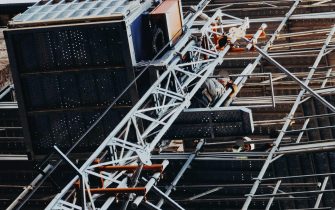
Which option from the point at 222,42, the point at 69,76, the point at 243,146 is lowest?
the point at 243,146

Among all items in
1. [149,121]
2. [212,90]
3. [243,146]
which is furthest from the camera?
[212,90]

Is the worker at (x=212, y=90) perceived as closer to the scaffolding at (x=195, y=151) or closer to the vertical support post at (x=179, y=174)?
the scaffolding at (x=195, y=151)

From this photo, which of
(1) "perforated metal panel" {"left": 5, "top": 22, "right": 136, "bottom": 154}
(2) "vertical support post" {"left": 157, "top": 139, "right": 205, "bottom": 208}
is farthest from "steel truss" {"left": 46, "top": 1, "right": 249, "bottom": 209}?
(2) "vertical support post" {"left": 157, "top": 139, "right": 205, "bottom": 208}

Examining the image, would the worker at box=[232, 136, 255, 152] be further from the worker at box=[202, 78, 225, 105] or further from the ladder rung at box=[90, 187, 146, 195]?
the ladder rung at box=[90, 187, 146, 195]

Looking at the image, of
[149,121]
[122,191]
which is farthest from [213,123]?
[122,191]

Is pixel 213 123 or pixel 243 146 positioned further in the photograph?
pixel 243 146

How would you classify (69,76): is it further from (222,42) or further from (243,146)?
(222,42)

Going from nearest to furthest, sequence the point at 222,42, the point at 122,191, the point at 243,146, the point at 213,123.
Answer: the point at 122,191 → the point at 213,123 → the point at 243,146 → the point at 222,42

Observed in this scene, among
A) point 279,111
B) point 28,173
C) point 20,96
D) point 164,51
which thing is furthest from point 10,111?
point 279,111

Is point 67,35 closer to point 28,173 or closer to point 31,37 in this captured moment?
point 31,37

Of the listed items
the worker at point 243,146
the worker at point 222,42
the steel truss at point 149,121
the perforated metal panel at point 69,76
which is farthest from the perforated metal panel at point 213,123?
the worker at point 222,42
